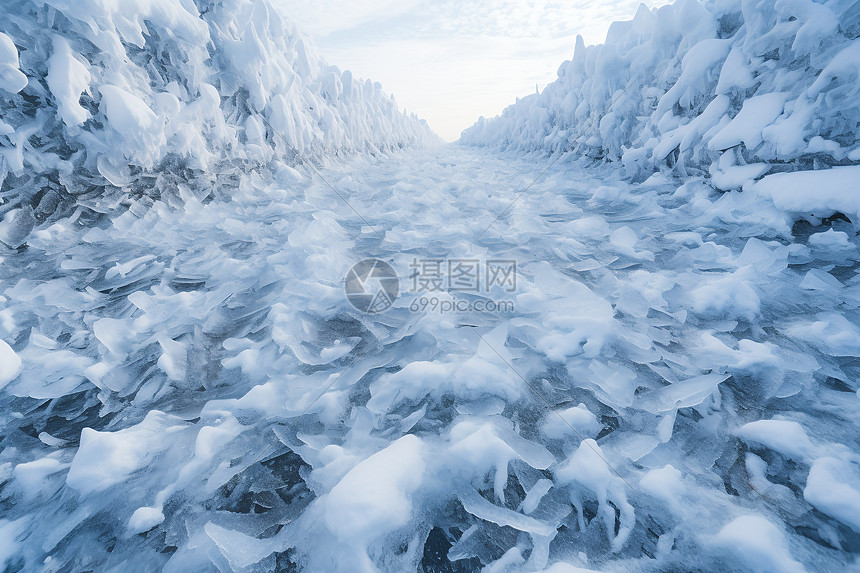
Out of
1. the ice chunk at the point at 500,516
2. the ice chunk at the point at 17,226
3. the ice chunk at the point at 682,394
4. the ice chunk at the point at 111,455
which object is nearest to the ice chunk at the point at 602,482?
the ice chunk at the point at 500,516

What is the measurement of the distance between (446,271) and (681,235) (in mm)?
1904

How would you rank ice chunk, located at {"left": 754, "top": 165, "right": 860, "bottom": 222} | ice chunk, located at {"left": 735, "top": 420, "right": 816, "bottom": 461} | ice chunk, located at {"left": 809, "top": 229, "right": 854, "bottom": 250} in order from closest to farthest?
ice chunk, located at {"left": 735, "top": 420, "right": 816, "bottom": 461}, ice chunk, located at {"left": 809, "top": 229, "right": 854, "bottom": 250}, ice chunk, located at {"left": 754, "top": 165, "right": 860, "bottom": 222}

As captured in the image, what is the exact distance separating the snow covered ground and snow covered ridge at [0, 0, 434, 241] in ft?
0.08

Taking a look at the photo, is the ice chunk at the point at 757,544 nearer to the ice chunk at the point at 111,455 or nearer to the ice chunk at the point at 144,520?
the ice chunk at the point at 144,520

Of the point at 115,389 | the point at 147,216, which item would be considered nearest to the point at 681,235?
the point at 115,389

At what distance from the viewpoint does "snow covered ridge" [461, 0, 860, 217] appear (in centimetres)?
259

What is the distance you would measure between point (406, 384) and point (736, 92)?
4637 millimetres

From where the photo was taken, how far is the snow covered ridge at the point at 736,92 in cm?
259

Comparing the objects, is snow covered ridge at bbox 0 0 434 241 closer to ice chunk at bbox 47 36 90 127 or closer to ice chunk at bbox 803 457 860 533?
ice chunk at bbox 47 36 90 127

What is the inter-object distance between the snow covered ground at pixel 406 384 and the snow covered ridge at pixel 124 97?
0.08ft

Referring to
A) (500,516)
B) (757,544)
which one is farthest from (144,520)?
(757,544)

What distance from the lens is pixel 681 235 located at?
2707mm

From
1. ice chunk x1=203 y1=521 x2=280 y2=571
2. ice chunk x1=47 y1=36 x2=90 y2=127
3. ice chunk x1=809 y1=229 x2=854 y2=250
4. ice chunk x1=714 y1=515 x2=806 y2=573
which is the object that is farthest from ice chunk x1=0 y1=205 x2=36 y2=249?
ice chunk x1=809 y1=229 x2=854 y2=250

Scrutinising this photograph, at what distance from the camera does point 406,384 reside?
136cm
